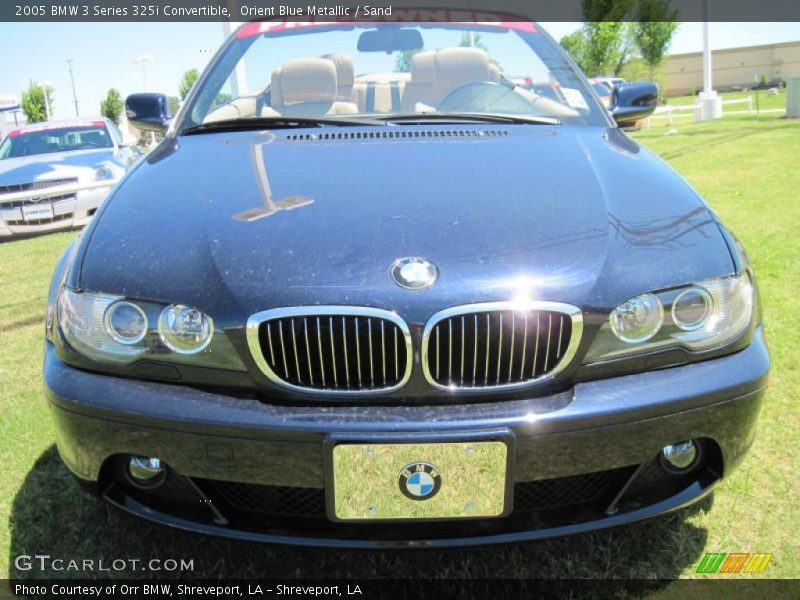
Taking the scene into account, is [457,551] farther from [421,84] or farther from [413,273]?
[421,84]

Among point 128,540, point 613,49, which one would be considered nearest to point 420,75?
point 128,540

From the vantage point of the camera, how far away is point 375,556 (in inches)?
81.4

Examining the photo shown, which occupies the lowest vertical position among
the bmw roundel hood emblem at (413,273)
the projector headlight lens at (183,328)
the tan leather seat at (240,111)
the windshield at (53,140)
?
the windshield at (53,140)

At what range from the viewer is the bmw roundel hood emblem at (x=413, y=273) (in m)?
1.60

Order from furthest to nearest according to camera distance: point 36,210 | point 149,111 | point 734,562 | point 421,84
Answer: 1. point 36,210
2. point 149,111
3. point 421,84
4. point 734,562

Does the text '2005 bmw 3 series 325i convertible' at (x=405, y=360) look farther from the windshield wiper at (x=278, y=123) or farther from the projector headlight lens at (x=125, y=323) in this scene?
the windshield wiper at (x=278, y=123)

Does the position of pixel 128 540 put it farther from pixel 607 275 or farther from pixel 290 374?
pixel 607 275

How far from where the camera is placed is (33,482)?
→ 2496mm

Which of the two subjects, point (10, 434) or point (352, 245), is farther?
point (10, 434)

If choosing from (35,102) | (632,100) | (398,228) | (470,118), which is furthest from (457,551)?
(35,102)

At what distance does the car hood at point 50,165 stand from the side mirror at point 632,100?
6.92 metres

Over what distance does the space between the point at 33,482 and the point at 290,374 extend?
1.42m

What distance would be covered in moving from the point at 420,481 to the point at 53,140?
9559 millimetres

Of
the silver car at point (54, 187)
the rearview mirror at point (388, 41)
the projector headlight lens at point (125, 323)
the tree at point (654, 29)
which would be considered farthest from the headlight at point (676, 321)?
the tree at point (654, 29)
